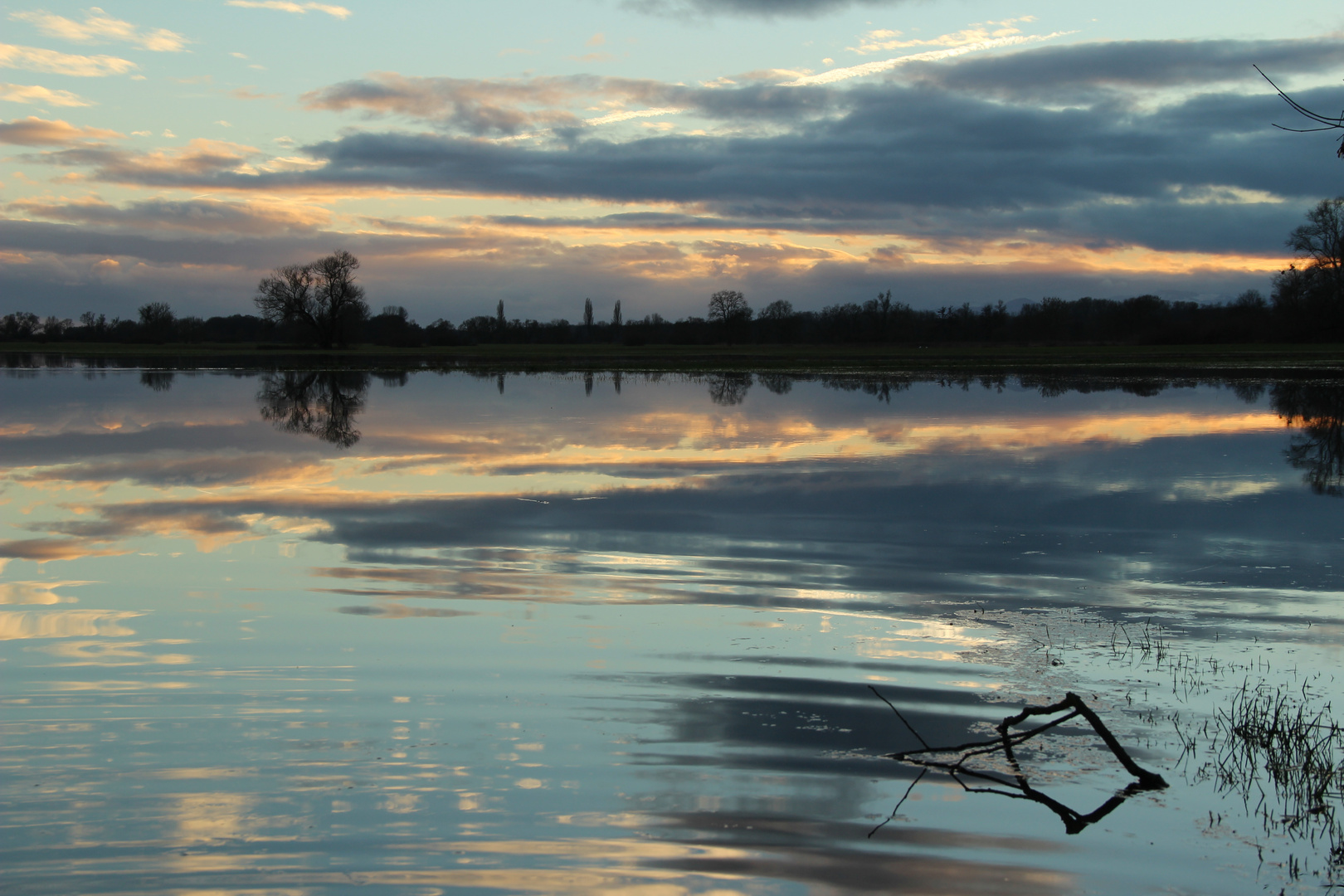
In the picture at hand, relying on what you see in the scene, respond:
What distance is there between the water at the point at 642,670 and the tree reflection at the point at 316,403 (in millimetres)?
6847

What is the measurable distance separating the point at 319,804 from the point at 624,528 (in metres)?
7.05

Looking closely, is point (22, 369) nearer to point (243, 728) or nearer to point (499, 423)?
point (499, 423)

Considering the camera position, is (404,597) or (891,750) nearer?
(891,750)

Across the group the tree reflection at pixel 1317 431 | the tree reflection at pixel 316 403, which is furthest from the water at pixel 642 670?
the tree reflection at pixel 316 403

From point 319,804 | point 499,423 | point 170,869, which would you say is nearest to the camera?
point 170,869

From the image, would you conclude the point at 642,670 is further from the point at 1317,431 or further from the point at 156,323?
the point at 156,323

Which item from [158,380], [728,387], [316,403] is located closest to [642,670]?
[316,403]

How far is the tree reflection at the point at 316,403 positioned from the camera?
23.5 m

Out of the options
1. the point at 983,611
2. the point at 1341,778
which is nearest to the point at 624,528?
the point at 983,611

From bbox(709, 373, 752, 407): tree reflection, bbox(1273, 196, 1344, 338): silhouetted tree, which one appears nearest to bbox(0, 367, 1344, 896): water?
bbox(709, 373, 752, 407): tree reflection

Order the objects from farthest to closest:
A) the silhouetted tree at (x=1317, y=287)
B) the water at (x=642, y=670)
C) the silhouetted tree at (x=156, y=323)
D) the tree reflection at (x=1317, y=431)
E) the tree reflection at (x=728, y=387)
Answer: the silhouetted tree at (x=156, y=323), the silhouetted tree at (x=1317, y=287), the tree reflection at (x=728, y=387), the tree reflection at (x=1317, y=431), the water at (x=642, y=670)

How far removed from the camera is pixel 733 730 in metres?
5.92

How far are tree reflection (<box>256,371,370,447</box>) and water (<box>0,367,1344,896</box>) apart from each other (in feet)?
22.5

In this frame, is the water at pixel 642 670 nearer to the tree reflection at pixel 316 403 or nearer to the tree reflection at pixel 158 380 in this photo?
the tree reflection at pixel 316 403
